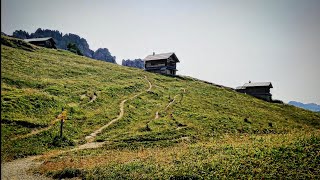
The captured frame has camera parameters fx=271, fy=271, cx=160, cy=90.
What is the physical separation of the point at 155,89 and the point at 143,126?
1156 inches

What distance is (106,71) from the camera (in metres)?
84.1

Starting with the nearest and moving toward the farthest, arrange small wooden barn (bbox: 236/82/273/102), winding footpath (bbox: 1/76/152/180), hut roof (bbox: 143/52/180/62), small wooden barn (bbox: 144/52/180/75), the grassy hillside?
the grassy hillside
winding footpath (bbox: 1/76/152/180)
small wooden barn (bbox: 144/52/180/75)
hut roof (bbox: 143/52/180/62)
small wooden barn (bbox: 236/82/273/102)

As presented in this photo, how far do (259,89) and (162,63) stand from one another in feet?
129

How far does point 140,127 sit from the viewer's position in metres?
44.5

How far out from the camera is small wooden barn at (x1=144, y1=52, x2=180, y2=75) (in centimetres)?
10299

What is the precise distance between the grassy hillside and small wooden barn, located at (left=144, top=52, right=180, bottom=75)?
11541 millimetres

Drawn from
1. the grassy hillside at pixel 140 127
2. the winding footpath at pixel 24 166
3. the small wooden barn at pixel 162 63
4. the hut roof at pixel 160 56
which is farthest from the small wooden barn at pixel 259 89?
the winding footpath at pixel 24 166

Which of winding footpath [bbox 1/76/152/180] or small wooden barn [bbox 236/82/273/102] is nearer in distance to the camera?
winding footpath [bbox 1/76/152/180]

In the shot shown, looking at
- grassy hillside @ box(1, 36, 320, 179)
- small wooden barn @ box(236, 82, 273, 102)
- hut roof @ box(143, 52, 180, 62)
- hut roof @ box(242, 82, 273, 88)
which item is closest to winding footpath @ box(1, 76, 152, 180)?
grassy hillside @ box(1, 36, 320, 179)

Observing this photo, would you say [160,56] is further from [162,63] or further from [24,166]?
[24,166]

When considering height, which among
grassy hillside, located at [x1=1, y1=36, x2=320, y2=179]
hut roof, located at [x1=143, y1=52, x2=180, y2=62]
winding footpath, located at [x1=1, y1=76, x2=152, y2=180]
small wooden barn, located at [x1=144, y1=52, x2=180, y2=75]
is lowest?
winding footpath, located at [x1=1, y1=76, x2=152, y2=180]

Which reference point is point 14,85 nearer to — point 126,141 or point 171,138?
point 126,141

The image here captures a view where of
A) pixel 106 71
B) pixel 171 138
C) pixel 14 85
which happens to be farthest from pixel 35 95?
pixel 106 71

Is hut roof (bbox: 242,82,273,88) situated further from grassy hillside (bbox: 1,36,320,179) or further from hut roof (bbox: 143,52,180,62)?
hut roof (bbox: 143,52,180,62)
